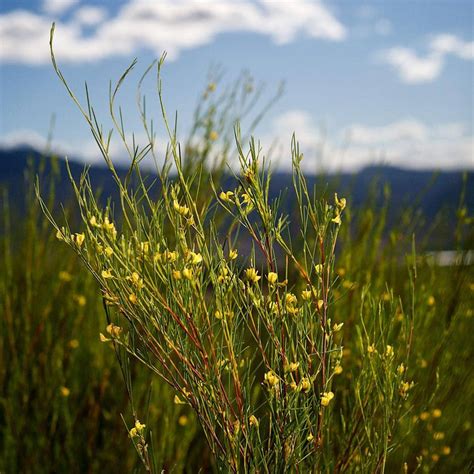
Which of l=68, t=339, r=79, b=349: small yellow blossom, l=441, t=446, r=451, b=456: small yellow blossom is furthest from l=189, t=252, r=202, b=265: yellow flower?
l=68, t=339, r=79, b=349: small yellow blossom

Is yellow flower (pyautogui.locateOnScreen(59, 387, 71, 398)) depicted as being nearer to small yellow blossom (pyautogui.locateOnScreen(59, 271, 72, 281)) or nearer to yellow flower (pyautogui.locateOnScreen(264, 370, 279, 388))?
small yellow blossom (pyautogui.locateOnScreen(59, 271, 72, 281))

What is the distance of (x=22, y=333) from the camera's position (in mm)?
2881

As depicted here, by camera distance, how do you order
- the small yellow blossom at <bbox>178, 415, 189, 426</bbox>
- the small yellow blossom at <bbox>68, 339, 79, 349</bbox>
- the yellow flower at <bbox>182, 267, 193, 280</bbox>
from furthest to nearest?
the small yellow blossom at <bbox>68, 339, 79, 349</bbox> < the small yellow blossom at <bbox>178, 415, 189, 426</bbox> < the yellow flower at <bbox>182, 267, 193, 280</bbox>

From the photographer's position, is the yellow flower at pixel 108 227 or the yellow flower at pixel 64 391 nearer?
the yellow flower at pixel 108 227

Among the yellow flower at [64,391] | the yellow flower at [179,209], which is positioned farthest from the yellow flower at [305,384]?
the yellow flower at [64,391]

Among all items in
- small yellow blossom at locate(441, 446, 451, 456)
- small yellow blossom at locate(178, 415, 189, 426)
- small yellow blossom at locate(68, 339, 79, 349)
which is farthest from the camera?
small yellow blossom at locate(68, 339, 79, 349)

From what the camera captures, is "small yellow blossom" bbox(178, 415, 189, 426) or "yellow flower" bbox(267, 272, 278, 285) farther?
"small yellow blossom" bbox(178, 415, 189, 426)

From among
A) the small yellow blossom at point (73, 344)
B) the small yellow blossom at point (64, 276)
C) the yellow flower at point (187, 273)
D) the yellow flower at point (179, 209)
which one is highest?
the yellow flower at point (179, 209)

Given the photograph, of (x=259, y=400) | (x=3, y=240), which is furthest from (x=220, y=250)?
(x=3, y=240)

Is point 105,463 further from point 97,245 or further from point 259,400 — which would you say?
point 97,245

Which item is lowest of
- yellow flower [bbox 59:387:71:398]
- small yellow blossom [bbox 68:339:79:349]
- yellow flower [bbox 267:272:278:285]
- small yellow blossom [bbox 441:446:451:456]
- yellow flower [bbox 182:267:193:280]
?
small yellow blossom [bbox 441:446:451:456]

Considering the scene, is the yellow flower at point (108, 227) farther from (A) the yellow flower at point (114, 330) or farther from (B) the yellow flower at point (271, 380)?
(B) the yellow flower at point (271, 380)

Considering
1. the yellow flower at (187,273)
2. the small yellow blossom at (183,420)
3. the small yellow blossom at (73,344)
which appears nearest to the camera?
the yellow flower at (187,273)

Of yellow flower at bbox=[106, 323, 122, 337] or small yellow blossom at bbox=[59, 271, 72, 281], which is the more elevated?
yellow flower at bbox=[106, 323, 122, 337]
